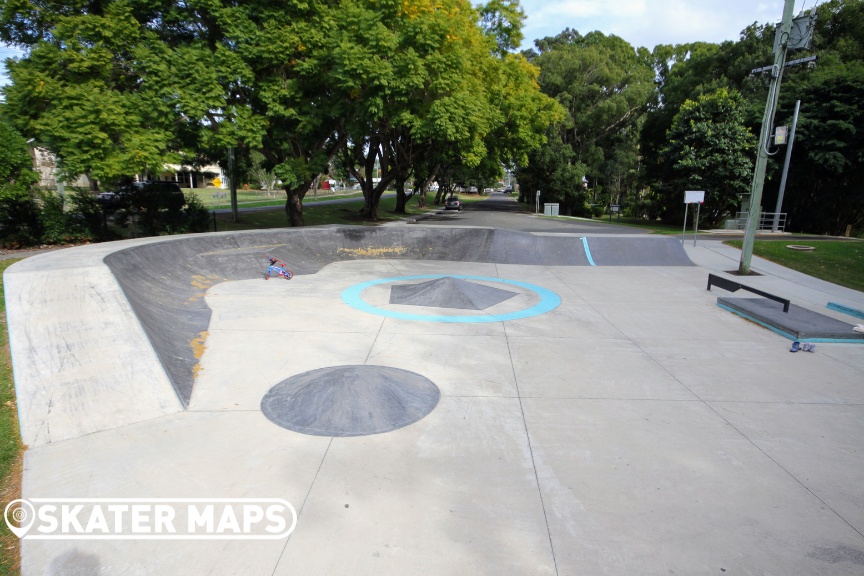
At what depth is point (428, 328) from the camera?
8.59 metres

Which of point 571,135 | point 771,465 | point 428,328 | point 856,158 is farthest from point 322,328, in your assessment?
point 571,135

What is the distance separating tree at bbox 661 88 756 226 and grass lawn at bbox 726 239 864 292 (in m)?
7.59

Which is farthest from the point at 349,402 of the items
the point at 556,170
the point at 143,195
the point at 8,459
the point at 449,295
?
the point at 556,170

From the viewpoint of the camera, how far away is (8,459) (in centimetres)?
415

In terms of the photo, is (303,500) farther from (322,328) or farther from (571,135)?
(571,135)

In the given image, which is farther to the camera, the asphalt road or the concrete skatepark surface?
the asphalt road

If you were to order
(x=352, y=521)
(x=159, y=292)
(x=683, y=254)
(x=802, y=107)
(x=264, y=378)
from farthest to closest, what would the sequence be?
(x=802, y=107), (x=683, y=254), (x=159, y=292), (x=264, y=378), (x=352, y=521)

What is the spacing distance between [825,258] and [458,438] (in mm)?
17966

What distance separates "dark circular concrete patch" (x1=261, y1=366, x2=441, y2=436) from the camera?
16.3 feet

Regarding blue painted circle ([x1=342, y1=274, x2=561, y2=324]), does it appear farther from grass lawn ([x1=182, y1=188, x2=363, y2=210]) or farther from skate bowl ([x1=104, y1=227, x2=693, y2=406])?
grass lawn ([x1=182, y1=188, x2=363, y2=210])

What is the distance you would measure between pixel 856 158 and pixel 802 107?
4.12 meters

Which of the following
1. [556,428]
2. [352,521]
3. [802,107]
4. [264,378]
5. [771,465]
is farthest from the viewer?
[802,107]

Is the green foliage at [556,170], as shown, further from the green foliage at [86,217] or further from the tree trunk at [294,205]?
the green foliage at [86,217]

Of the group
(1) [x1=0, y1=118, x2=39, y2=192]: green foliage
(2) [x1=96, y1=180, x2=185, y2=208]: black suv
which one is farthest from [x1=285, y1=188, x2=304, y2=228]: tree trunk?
(1) [x1=0, y1=118, x2=39, y2=192]: green foliage
